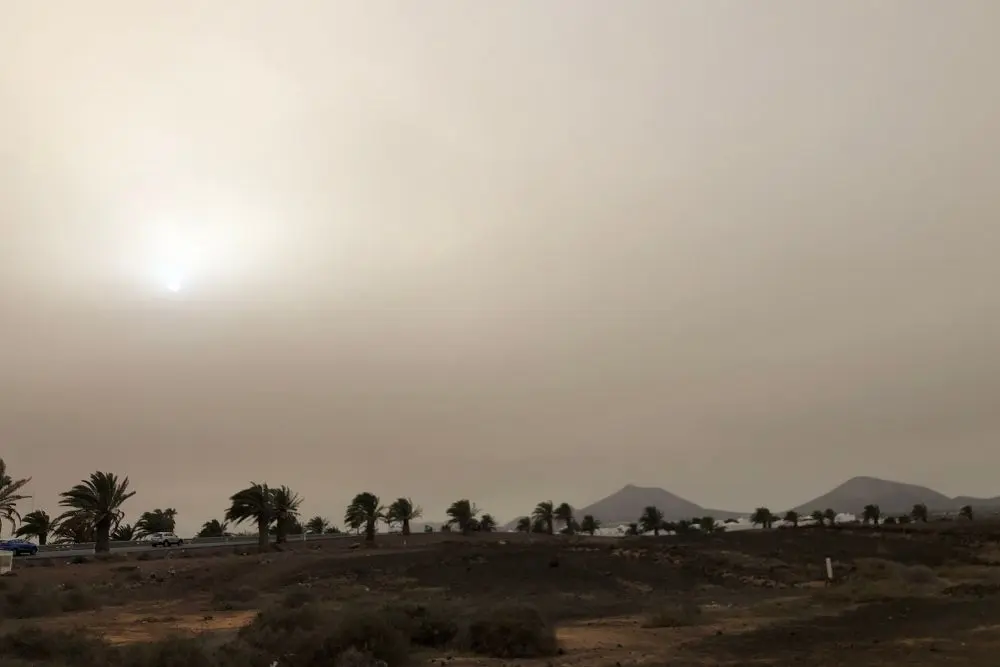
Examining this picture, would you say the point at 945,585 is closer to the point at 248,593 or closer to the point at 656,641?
the point at 656,641

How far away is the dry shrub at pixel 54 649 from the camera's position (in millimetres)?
15789

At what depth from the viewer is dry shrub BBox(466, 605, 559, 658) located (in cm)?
2000

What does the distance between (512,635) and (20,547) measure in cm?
5254

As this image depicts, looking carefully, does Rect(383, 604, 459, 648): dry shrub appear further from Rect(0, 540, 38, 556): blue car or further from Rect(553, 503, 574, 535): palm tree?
Rect(553, 503, 574, 535): palm tree

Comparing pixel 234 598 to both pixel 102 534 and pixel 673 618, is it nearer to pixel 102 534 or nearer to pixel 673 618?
pixel 673 618

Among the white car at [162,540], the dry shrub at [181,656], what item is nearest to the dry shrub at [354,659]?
the dry shrub at [181,656]

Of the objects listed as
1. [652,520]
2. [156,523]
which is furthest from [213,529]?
[652,520]

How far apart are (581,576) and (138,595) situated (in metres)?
24.9

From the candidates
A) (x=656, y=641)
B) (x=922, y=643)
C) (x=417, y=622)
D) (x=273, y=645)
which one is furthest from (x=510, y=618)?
(x=922, y=643)

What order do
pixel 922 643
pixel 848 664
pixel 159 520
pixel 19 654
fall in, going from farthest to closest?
pixel 159 520 → pixel 922 643 → pixel 848 664 → pixel 19 654

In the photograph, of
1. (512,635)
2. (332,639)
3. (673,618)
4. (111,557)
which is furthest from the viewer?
(111,557)

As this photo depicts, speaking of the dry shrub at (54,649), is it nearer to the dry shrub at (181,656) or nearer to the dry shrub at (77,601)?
the dry shrub at (181,656)

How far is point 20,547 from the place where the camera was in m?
55.6

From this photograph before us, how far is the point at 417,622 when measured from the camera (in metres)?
22.1
